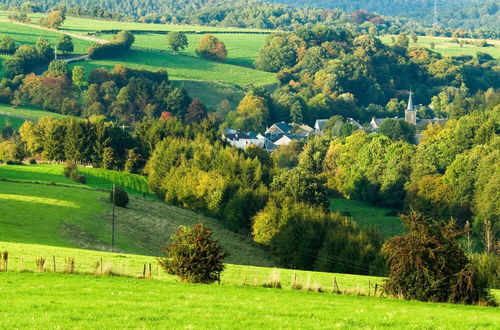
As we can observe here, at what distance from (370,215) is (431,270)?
70.0 meters

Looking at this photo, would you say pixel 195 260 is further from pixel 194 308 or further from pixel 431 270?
pixel 194 308

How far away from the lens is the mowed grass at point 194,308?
74.2 feet

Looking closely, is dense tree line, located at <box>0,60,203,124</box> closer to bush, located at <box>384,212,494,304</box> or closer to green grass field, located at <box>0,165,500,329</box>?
green grass field, located at <box>0,165,500,329</box>

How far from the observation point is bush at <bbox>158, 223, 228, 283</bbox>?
3394 centimetres

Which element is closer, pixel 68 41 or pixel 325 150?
pixel 325 150

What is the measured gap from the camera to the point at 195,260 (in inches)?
1344

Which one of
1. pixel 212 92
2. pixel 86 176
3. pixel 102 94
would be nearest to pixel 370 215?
pixel 86 176

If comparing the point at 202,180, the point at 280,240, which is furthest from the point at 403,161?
the point at 280,240

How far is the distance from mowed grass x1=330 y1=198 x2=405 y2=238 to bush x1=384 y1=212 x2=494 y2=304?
5587 cm

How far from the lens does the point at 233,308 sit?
25.4m

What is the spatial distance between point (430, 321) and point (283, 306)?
4.14 meters

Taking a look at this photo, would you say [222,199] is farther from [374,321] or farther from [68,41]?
[68,41]

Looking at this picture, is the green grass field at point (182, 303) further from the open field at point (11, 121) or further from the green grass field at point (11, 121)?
the open field at point (11, 121)

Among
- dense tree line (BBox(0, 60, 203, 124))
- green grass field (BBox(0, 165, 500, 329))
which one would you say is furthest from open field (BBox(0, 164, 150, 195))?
dense tree line (BBox(0, 60, 203, 124))
